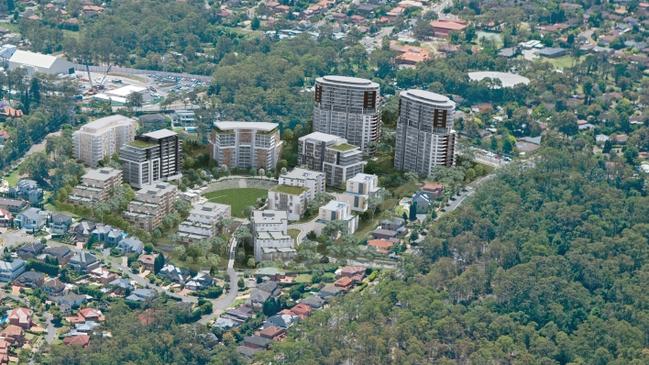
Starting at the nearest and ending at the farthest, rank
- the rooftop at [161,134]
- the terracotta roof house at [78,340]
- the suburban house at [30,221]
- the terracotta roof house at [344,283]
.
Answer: the terracotta roof house at [78,340], the terracotta roof house at [344,283], the suburban house at [30,221], the rooftop at [161,134]

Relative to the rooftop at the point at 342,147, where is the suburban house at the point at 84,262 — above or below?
below

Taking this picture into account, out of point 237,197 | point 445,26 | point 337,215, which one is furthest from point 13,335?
point 445,26

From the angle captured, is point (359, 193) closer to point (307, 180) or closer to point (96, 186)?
point (307, 180)

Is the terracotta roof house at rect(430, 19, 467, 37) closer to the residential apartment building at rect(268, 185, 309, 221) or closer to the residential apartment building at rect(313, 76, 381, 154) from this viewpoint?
the residential apartment building at rect(313, 76, 381, 154)

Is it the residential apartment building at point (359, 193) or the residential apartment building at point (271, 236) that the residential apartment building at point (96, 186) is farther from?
the residential apartment building at point (359, 193)

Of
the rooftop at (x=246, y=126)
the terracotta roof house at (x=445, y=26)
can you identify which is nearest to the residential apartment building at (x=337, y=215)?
the rooftop at (x=246, y=126)

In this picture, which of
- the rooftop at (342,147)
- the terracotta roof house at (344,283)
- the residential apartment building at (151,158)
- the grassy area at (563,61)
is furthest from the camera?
the grassy area at (563,61)
